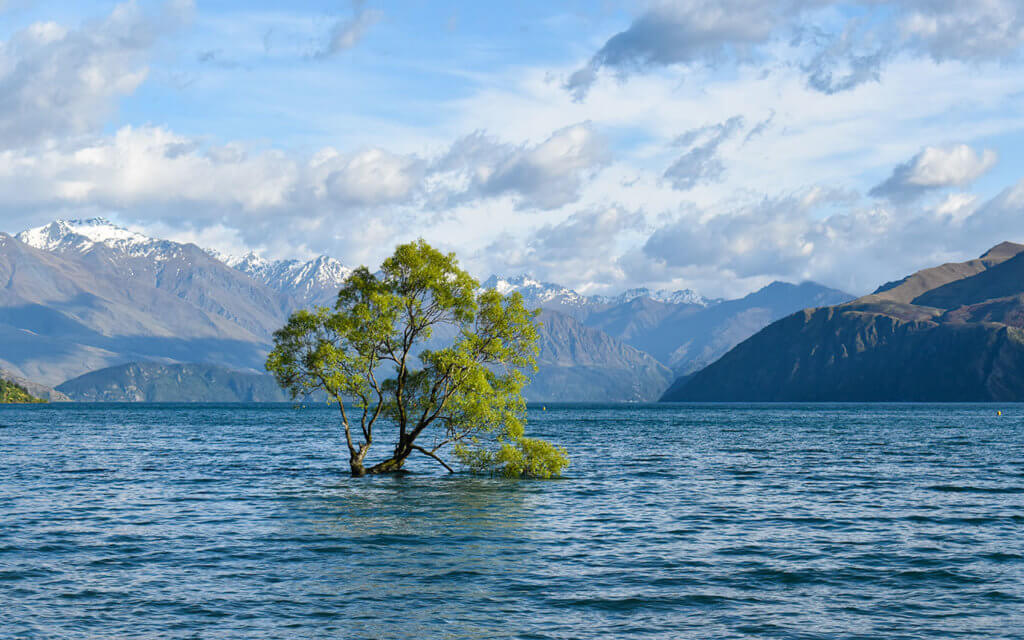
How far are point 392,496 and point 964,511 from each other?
120 feet

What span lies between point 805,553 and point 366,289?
3924 cm

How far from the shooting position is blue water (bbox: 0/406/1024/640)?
92.9 ft

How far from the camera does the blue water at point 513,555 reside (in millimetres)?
28312

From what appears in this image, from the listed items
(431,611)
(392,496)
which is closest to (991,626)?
(431,611)

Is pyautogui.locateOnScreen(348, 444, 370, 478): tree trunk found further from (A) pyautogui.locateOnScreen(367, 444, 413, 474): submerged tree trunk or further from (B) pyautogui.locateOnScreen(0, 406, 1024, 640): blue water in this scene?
(B) pyautogui.locateOnScreen(0, 406, 1024, 640): blue water

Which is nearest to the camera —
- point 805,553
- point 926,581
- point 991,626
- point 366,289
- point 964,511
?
point 991,626

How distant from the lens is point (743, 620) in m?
28.4

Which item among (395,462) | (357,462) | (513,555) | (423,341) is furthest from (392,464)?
(513,555)

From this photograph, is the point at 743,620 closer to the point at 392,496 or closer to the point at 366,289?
the point at 392,496

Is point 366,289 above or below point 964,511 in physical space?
above

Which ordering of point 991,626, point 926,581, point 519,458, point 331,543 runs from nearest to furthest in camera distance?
1. point 991,626
2. point 926,581
3. point 331,543
4. point 519,458

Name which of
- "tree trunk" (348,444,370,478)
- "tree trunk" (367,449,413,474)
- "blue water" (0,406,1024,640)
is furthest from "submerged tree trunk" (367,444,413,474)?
"blue water" (0,406,1024,640)

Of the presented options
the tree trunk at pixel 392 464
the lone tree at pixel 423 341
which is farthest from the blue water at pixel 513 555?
the lone tree at pixel 423 341

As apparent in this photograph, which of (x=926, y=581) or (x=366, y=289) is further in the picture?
(x=366, y=289)
